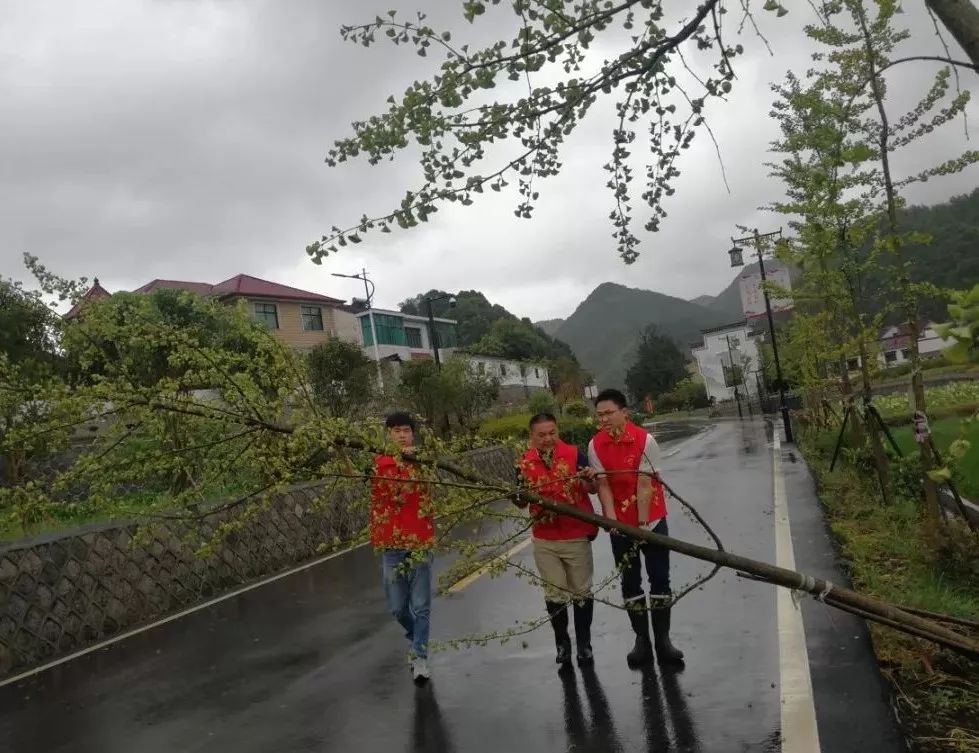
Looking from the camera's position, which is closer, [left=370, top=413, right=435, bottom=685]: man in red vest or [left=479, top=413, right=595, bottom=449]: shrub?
[left=370, top=413, right=435, bottom=685]: man in red vest

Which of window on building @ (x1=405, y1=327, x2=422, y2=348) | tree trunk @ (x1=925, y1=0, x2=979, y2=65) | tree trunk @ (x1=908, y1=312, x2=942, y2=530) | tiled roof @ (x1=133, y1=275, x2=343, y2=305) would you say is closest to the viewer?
tree trunk @ (x1=925, y1=0, x2=979, y2=65)

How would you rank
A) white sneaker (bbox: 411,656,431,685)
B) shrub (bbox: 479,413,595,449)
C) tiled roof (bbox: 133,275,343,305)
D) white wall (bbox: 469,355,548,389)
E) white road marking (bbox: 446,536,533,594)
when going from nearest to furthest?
1. white road marking (bbox: 446,536,533,594)
2. white sneaker (bbox: 411,656,431,685)
3. shrub (bbox: 479,413,595,449)
4. tiled roof (bbox: 133,275,343,305)
5. white wall (bbox: 469,355,548,389)

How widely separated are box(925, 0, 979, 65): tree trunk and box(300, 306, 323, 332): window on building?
43.0m

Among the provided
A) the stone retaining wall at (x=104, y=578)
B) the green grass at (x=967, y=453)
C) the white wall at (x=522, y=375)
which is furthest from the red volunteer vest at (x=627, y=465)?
the white wall at (x=522, y=375)

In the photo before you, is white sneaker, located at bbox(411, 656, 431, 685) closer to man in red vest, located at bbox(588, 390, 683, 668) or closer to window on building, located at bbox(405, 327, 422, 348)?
man in red vest, located at bbox(588, 390, 683, 668)

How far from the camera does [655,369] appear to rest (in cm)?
8656

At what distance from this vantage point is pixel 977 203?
53.0 ft

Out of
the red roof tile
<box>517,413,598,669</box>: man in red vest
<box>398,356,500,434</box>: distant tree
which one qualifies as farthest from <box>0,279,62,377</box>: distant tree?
the red roof tile

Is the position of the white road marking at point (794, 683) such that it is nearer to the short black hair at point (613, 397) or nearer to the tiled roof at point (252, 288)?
the short black hair at point (613, 397)

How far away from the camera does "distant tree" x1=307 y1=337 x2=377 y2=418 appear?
776 inches

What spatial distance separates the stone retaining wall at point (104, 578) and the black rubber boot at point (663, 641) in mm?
2249

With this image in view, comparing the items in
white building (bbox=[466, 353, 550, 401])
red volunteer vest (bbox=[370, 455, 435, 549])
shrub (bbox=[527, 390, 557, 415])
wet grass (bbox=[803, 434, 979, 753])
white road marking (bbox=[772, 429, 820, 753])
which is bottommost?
white road marking (bbox=[772, 429, 820, 753])

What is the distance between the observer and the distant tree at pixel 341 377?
776 inches

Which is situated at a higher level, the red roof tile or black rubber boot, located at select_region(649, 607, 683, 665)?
the red roof tile
